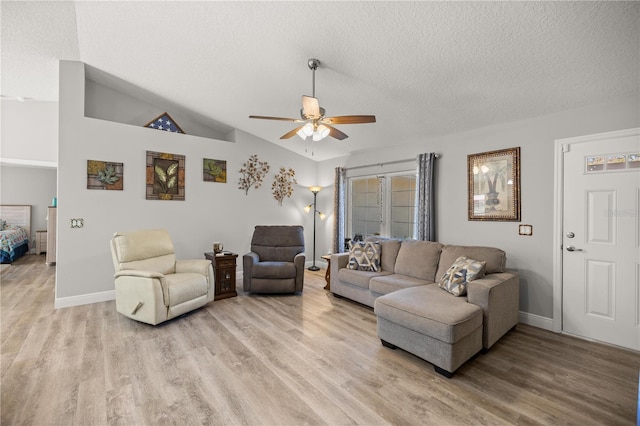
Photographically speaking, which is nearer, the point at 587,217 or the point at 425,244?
the point at 587,217

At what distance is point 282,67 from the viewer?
3025 mm

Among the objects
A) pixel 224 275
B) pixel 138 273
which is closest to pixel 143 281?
pixel 138 273

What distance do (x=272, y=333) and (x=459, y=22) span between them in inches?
127

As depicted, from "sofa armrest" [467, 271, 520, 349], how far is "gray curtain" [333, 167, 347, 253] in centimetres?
300

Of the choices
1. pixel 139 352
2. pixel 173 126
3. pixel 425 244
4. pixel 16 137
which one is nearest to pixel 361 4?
pixel 425 244

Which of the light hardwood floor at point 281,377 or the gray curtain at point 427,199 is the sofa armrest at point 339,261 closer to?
the light hardwood floor at point 281,377

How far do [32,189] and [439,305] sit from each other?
395 inches

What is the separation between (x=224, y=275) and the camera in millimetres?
4145

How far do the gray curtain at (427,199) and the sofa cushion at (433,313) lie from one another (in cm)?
142

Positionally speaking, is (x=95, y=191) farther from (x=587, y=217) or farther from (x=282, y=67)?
(x=587, y=217)

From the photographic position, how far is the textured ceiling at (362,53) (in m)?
2.05

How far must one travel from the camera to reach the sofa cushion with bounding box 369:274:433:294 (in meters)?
3.26

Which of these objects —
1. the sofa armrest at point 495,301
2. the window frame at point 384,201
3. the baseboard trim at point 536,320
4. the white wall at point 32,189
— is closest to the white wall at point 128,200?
the window frame at point 384,201

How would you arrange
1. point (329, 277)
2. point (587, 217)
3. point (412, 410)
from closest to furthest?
point (412, 410)
point (587, 217)
point (329, 277)
